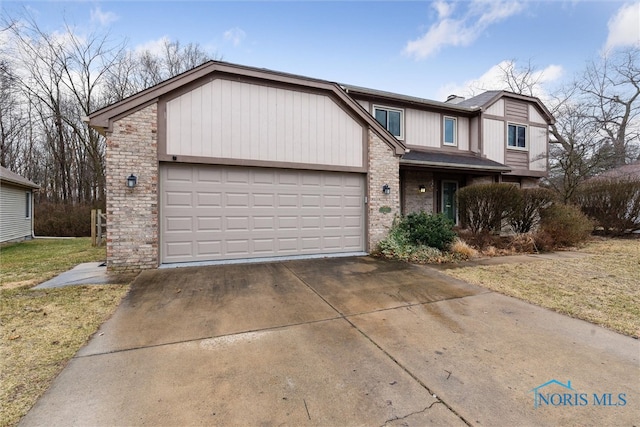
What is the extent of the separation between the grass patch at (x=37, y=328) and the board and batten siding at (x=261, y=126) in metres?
3.35

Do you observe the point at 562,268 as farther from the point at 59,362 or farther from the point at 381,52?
the point at 381,52

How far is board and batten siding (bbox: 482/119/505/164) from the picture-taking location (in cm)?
1288

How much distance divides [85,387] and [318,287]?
333 cm

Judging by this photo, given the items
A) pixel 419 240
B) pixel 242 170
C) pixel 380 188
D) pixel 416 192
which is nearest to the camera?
pixel 242 170

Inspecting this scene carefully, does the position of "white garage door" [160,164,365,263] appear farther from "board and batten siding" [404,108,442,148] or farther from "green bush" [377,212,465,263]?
"board and batten siding" [404,108,442,148]

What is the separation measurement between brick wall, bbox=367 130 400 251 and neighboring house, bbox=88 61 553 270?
0.03m

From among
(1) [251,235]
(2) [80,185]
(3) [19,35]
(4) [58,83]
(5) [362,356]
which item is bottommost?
(5) [362,356]

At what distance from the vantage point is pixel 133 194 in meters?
6.10

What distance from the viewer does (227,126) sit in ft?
22.4

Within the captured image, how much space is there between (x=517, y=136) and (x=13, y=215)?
72.9ft

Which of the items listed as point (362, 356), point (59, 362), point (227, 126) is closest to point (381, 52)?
point (227, 126)

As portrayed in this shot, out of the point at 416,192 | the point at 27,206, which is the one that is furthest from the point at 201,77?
the point at 27,206

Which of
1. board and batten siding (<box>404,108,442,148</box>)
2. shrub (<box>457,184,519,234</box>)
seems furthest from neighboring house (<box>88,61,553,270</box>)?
board and batten siding (<box>404,108,442,148</box>)

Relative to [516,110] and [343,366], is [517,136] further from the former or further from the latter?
[343,366]
